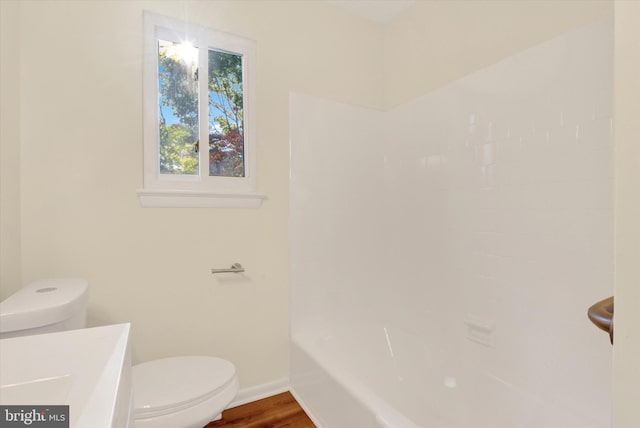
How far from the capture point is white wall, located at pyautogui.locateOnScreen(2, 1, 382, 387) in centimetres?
136

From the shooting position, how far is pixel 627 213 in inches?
15.0

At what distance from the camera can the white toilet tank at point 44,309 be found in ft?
3.04

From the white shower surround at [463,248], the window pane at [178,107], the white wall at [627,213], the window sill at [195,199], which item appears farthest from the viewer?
the window pane at [178,107]

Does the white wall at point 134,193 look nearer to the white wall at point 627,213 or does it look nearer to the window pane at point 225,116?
the window pane at point 225,116

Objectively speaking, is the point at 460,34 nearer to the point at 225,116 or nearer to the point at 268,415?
the point at 225,116

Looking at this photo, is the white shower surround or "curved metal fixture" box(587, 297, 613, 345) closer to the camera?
"curved metal fixture" box(587, 297, 613, 345)

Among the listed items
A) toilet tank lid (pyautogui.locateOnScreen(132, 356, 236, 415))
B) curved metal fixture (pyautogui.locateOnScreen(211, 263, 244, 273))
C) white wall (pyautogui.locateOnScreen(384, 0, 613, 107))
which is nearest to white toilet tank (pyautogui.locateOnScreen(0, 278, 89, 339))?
toilet tank lid (pyautogui.locateOnScreen(132, 356, 236, 415))

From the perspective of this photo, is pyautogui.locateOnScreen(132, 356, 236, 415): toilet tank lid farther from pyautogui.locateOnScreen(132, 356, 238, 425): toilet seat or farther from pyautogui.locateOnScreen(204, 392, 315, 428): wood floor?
pyautogui.locateOnScreen(204, 392, 315, 428): wood floor

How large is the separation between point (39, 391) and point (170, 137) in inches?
53.0

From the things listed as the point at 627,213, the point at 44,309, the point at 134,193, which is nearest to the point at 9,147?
the point at 134,193

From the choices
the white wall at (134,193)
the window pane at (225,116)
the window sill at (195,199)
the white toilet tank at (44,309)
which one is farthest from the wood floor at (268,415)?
the window pane at (225,116)

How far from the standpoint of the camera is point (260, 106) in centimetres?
184

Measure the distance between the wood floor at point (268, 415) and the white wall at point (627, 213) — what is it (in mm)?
1562

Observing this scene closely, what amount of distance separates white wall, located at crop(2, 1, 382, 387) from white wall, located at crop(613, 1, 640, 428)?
63.3 inches
